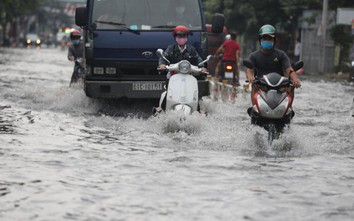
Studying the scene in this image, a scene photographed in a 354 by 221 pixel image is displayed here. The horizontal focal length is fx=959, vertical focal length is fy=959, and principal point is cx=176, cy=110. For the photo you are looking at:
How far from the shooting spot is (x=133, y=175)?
909 cm

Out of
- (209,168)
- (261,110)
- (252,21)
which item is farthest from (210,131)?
(252,21)

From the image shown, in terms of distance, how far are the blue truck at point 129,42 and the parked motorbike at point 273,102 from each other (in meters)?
5.13

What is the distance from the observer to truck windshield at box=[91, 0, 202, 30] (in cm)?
1695

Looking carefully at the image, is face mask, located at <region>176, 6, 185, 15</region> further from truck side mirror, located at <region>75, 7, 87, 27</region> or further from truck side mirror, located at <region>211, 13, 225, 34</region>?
truck side mirror, located at <region>75, 7, 87, 27</region>

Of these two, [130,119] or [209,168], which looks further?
[130,119]

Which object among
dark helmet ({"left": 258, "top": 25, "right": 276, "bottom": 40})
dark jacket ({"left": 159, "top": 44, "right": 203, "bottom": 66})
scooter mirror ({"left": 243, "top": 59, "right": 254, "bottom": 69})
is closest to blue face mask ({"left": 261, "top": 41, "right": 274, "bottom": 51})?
dark helmet ({"left": 258, "top": 25, "right": 276, "bottom": 40})

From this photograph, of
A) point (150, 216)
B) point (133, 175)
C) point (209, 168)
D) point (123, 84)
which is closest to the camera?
point (150, 216)

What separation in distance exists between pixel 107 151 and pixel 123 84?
582 centimetres

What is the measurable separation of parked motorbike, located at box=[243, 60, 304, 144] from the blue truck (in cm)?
513

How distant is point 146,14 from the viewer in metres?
17.1

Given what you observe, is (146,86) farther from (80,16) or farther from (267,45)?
(267,45)

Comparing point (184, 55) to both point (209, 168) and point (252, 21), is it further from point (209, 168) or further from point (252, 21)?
point (252, 21)

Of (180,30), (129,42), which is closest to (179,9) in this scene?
(129,42)

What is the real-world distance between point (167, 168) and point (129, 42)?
7341 millimetres
